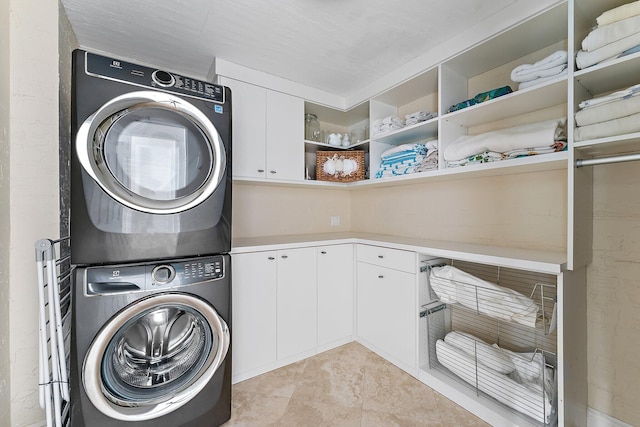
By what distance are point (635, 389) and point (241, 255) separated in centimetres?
224

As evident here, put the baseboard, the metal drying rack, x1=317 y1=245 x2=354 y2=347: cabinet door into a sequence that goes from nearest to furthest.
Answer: the metal drying rack, the baseboard, x1=317 y1=245 x2=354 y2=347: cabinet door

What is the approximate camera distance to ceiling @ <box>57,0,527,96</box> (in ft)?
4.64

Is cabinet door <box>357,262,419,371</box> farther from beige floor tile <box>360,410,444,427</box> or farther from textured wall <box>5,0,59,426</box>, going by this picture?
textured wall <box>5,0,59,426</box>

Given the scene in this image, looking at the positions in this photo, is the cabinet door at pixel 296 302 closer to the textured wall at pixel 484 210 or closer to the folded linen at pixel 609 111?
the textured wall at pixel 484 210

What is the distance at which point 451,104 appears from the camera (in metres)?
1.81

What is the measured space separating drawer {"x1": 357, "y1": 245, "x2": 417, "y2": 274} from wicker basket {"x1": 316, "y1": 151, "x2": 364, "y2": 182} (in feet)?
2.27

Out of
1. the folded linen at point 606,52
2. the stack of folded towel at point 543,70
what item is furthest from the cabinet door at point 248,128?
the folded linen at point 606,52

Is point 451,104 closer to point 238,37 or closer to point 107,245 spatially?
point 238,37

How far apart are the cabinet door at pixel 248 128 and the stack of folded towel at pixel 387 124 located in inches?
38.0

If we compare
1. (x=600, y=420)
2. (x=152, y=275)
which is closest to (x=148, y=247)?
(x=152, y=275)

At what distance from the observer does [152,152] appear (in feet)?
3.99

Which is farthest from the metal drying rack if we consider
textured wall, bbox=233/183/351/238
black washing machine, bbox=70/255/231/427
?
textured wall, bbox=233/183/351/238

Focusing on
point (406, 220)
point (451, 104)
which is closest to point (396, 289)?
point (406, 220)

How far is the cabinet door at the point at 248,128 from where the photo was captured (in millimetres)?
1952
